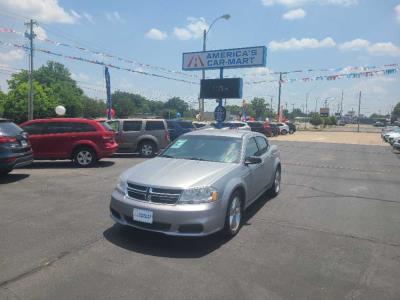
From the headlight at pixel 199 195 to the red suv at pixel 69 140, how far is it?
26.8 ft

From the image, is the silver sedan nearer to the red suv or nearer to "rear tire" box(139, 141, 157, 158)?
the red suv

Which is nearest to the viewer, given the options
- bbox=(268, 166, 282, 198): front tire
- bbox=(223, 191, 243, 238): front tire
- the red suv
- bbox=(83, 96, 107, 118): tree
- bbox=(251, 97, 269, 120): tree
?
bbox=(223, 191, 243, 238): front tire

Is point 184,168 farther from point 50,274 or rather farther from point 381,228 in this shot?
point 381,228

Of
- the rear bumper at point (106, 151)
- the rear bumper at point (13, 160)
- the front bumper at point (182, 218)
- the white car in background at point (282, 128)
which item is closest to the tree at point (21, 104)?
the white car in background at point (282, 128)

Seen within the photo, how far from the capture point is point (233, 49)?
69.4 ft

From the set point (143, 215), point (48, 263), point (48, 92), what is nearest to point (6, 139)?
point (48, 263)

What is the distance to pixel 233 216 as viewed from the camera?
571 cm

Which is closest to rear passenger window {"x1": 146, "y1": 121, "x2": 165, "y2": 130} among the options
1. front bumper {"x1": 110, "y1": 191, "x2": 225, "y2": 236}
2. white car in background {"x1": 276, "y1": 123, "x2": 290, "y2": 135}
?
front bumper {"x1": 110, "y1": 191, "x2": 225, "y2": 236}

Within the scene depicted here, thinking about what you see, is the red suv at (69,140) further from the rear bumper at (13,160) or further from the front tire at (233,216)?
the front tire at (233,216)

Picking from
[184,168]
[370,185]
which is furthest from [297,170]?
[184,168]

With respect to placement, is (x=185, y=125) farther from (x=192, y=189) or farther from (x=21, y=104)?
(x=21, y=104)

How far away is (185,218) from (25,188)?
545 centimetres

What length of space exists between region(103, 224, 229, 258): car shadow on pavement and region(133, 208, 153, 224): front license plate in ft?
1.28

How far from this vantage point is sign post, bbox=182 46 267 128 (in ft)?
66.1
